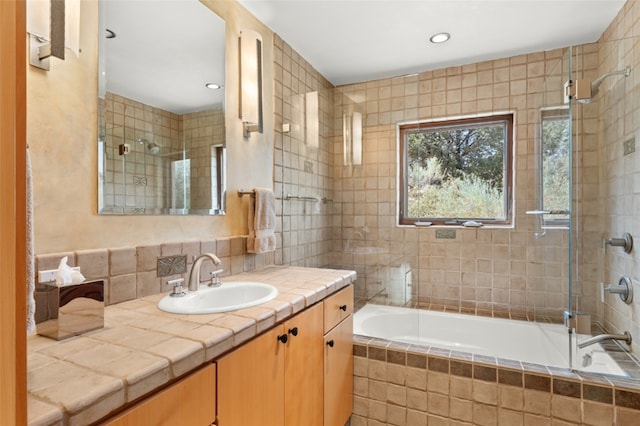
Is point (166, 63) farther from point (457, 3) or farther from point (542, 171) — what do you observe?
point (542, 171)

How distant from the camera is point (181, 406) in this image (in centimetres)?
77

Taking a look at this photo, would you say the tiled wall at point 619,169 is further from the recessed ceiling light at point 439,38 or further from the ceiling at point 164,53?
the ceiling at point 164,53

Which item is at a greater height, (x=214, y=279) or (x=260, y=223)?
(x=260, y=223)

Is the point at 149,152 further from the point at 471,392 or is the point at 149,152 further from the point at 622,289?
the point at 622,289

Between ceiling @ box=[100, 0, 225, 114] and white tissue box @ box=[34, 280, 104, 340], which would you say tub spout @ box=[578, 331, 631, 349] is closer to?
white tissue box @ box=[34, 280, 104, 340]

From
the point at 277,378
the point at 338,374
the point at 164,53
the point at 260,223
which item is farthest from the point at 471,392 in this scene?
the point at 164,53

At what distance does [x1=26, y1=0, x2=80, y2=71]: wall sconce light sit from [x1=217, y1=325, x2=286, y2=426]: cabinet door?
42.5 inches

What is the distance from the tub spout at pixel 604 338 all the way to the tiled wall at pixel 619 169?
0.12 feet

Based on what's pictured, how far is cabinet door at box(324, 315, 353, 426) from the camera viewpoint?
1545mm

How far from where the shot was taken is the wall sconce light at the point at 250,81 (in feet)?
6.07

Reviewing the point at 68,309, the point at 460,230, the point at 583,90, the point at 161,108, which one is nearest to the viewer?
the point at 68,309

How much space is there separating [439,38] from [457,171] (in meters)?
1.12

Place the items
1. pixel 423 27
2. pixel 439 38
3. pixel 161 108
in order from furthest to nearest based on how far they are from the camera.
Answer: pixel 439 38, pixel 423 27, pixel 161 108

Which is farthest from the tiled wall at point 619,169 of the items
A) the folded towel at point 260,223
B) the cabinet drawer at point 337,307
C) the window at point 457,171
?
the folded towel at point 260,223
